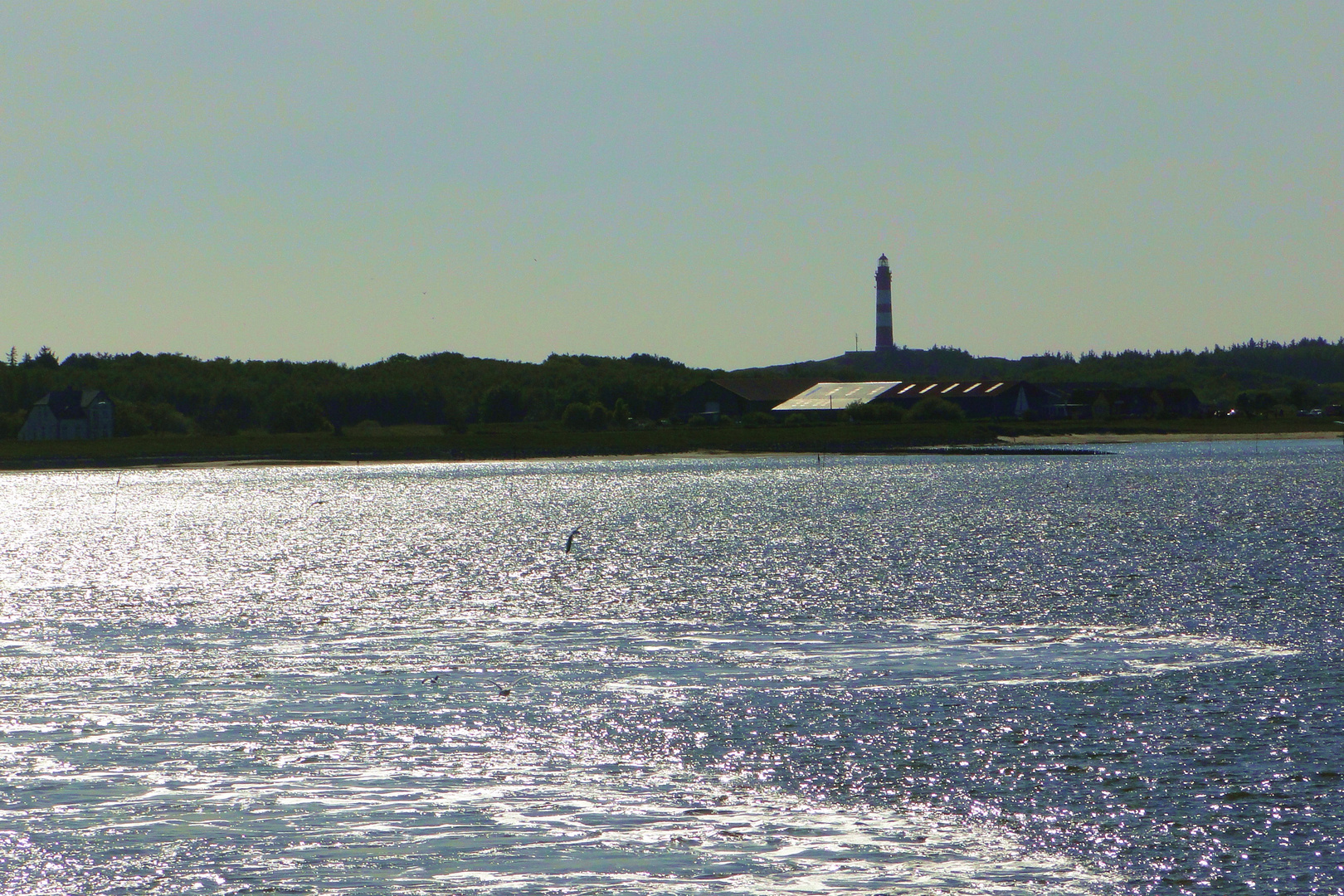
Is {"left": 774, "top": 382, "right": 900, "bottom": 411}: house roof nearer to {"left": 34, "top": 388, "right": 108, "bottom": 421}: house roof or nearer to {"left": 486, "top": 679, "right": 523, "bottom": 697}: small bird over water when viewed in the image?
{"left": 34, "top": 388, "right": 108, "bottom": 421}: house roof

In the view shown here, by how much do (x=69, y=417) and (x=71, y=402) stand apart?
2045 millimetres

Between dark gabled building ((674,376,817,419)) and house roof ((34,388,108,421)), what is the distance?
7705cm

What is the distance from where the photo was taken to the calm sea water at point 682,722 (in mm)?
12828

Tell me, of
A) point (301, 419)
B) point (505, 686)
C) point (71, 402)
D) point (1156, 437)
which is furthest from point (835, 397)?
point (505, 686)

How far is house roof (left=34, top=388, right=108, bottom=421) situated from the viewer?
548ft

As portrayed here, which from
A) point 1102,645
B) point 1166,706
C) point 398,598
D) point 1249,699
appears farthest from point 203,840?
point 398,598

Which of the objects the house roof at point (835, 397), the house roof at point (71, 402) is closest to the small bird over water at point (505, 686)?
the house roof at point (71, 402)

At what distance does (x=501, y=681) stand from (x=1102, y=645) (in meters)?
11.0

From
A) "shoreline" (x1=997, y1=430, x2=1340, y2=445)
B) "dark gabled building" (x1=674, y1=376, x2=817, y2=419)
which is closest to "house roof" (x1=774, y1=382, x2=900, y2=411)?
"dark gabled building" (x1=674, y1=376, x2=817, y2=419)

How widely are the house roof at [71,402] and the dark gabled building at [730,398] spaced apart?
→ 77.1 m

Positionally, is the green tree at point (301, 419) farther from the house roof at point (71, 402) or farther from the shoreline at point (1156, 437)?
the shoreline at point (1156, 437)

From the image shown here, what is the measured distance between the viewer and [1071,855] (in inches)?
508

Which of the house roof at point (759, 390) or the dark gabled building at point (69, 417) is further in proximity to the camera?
the house roof at point (759, 390)

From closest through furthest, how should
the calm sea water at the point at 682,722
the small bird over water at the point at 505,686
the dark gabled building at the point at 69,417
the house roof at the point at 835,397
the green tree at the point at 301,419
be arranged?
the calm sea water at the point at 682,722 → the small bird over water at the point at 505,686 → the dark gabled building at the point at 69,417 → the green tree at the point at 301,419 → the house roof at the point at 835,397
